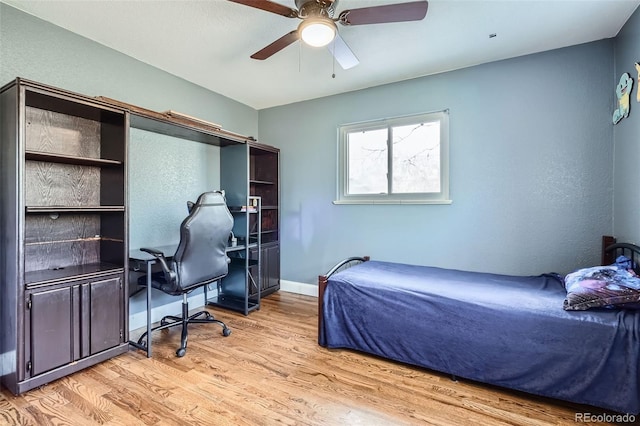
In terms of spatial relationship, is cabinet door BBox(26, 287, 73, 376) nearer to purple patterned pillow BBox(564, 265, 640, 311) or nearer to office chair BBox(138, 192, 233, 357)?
office chair BBox(138, 192, 233, 357)

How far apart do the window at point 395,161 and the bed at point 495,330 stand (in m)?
0.98

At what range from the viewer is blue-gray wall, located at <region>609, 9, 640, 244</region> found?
80.4 inches

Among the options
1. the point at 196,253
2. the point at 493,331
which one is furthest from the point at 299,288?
the point at 493,331

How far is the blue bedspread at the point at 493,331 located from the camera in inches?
65.0

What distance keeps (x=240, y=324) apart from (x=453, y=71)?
10.9 ft

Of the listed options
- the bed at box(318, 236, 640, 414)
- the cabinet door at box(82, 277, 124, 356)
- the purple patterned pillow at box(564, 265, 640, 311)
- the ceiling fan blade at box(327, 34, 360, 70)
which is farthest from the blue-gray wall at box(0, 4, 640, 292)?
the ceiling fan blade at box(327, 34, 360, 70)

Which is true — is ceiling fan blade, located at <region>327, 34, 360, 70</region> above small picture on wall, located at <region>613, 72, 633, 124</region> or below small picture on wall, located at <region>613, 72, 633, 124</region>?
above

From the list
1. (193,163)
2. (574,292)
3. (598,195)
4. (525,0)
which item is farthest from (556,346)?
(193,163)

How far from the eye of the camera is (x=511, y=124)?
279 cm

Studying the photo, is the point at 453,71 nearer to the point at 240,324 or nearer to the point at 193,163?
the point at 193,163

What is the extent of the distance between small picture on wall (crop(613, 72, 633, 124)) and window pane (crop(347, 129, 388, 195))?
192cm

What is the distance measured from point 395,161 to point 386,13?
1814mm

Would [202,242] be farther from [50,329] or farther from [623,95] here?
[623,95]

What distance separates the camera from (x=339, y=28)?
2365mm
